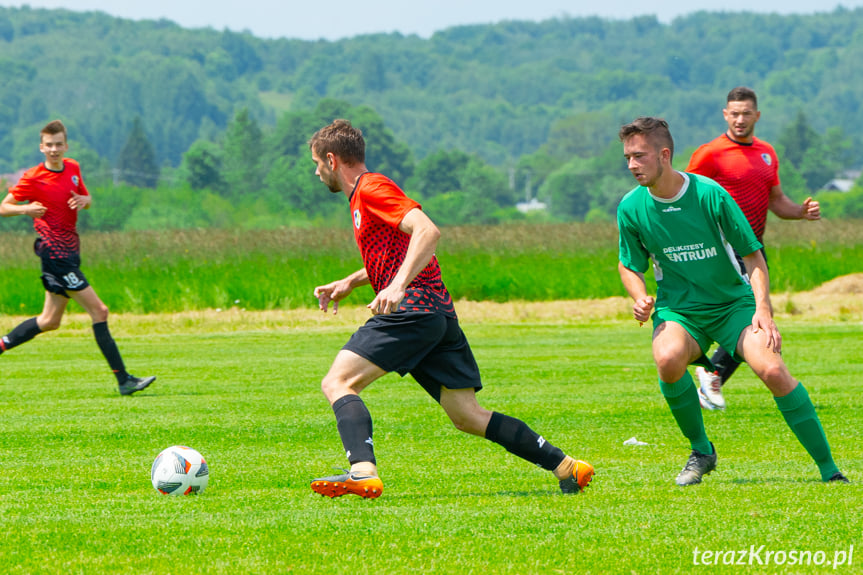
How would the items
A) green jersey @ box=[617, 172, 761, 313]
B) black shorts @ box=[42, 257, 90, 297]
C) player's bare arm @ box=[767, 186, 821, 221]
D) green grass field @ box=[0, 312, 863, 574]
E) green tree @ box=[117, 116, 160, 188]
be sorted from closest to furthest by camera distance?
green grass field @ box=[0, 312, 863, 574] < green jersey @ box=[617, 172, 761, 313] < player's bare arm @ box=[767, 186, 821, 221] < black shorts @ box=[42, 257, 90, 297] < green tree @ box=[117, 116, 160, 188]

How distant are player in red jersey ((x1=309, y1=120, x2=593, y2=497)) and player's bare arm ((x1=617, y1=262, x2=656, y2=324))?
858mm

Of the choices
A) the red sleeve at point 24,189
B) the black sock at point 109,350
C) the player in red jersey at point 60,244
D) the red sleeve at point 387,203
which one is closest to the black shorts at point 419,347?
the red sleeve at point 387,203

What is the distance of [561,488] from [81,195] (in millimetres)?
7064

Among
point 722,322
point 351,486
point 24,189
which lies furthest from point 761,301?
point 24,189

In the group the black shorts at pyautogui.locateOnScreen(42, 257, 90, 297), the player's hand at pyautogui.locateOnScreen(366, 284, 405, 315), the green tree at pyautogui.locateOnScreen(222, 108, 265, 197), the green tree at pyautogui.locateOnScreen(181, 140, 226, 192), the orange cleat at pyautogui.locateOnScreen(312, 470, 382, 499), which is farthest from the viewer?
the green tree at pyautogui.locateOnScreen(222, 108, 265, 197)

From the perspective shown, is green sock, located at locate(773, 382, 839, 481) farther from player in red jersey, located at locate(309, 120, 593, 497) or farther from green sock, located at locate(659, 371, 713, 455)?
player in red jersey, located at locate(309, 120, 593, 497)

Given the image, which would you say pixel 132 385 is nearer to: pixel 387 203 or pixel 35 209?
pixel 35 209

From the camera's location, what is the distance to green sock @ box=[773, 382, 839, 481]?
6.41 meters

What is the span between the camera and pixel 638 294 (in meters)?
6.41

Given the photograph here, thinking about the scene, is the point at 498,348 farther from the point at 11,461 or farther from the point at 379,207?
the point at 379,207

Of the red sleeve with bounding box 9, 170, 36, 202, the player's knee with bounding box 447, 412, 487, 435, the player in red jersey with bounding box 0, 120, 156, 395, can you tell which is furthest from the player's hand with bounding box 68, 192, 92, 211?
the player's knee with bounding box 447, 412, 487, 435

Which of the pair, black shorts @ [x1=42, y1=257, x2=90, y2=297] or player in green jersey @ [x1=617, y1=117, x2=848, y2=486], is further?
black shorts @ [x1=42, y1=257, x2=90, y2=297]

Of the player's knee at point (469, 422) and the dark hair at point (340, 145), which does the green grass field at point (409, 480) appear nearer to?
the player's knee at point (469, 422)

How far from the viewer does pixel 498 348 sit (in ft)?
54.4
